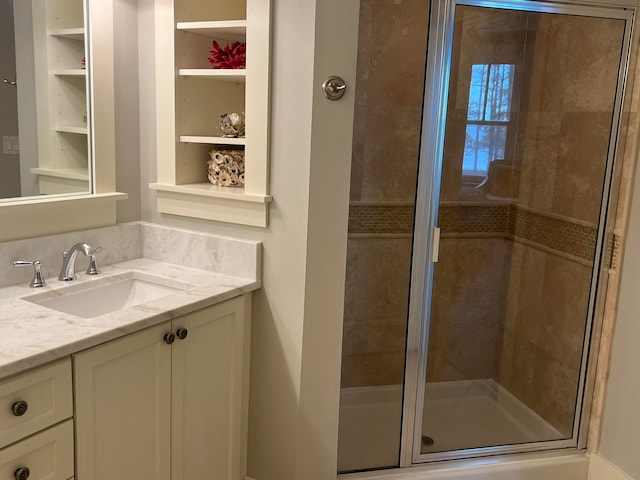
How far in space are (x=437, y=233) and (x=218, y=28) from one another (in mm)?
1073

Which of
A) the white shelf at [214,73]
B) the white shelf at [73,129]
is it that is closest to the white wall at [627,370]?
the white shelf at [214,73]

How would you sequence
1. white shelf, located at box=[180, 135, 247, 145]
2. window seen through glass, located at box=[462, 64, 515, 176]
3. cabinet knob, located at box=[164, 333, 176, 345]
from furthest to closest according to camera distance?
1. window seen through glass, located at box=[462, 64, 515, 176]
2. white shelf, located at box=[180, 135, 247, 145]
3. cabinet knob, located at box=[164, 333, 176, 345]

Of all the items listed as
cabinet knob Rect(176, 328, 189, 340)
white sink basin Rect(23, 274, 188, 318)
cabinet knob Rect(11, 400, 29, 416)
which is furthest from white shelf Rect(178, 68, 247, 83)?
cabinet knob Rect(11, 400, 29, 416)

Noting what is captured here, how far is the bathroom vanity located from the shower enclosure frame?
636mm

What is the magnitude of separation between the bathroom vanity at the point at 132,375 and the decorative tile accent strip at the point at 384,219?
1.52 ft

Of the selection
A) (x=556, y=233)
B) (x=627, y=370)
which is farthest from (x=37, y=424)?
(x=556, y=233)

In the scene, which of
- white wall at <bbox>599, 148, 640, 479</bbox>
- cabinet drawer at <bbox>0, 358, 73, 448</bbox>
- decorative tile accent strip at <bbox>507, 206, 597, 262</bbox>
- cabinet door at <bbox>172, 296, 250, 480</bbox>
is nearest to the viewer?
cabinet drawer at <bbox>0, 358, 73, 448</bbox>

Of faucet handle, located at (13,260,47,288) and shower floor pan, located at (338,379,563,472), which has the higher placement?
faucet handle, located at (13,260,47,288)

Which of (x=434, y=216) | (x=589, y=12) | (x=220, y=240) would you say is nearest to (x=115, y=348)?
(x=220, y=240)

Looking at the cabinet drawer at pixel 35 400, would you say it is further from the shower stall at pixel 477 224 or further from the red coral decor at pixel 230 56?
the red coral decor at pixel 230 56

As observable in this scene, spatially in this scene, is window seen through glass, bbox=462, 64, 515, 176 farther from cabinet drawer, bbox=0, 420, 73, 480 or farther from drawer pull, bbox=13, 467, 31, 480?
drawer pull, bbox=13, 467, 31, 480

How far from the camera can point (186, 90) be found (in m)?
2.22

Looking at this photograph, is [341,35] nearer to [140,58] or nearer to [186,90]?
[186,90]

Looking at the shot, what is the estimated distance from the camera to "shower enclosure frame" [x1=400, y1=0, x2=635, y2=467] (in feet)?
6.93
